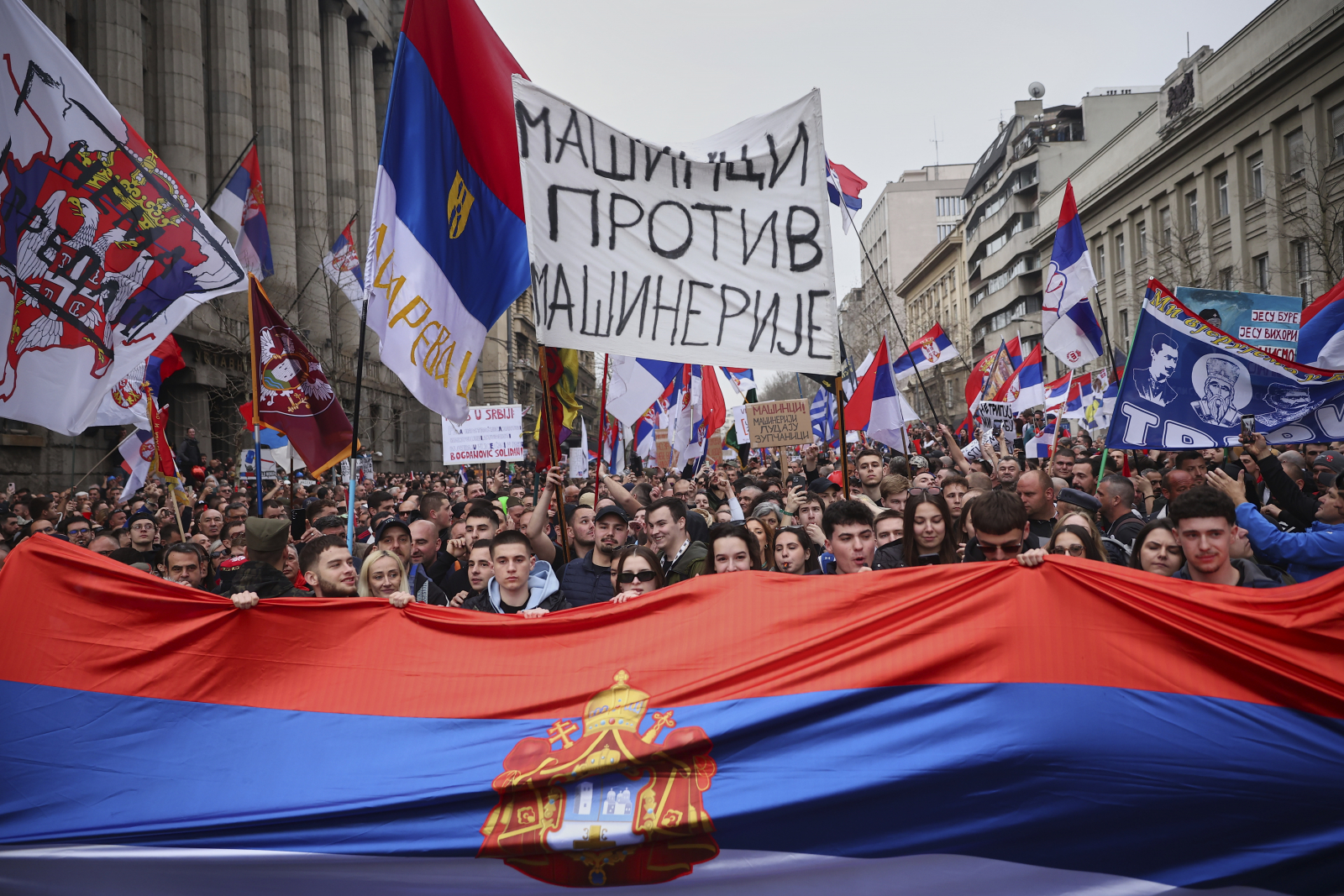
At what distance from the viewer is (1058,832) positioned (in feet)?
10.4

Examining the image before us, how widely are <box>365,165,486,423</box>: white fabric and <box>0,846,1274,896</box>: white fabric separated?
7.62 feet

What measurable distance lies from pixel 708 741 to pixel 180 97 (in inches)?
1089

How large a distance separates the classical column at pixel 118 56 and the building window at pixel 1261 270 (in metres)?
32.5

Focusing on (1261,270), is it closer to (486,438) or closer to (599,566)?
(486,438)

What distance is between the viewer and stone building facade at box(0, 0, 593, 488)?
75.5ft

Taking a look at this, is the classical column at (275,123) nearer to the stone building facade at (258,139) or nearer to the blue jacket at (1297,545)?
the stone building facade at (258,139)

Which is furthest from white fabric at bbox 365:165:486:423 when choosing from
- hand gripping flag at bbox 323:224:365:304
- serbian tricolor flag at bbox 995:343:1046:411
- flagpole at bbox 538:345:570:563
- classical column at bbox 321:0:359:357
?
classical column at bbox 321:0:359:357

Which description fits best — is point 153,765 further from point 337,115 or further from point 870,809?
point 337,115

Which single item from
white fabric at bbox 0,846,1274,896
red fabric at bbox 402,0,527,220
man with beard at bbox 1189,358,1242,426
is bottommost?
white fabric at bbox 0,846,1274,896

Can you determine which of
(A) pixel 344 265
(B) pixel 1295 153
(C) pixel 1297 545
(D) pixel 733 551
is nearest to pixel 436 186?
(D) pixel 733 551

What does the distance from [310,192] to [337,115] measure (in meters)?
4.81

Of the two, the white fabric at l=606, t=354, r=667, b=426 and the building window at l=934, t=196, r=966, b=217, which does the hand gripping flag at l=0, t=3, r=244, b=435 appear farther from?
the building window at l=934, t=196, r=966, b=217

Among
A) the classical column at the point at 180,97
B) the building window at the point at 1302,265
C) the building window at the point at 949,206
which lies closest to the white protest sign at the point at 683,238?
the classical column at the point at 180,97

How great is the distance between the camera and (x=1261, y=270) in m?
32.3
